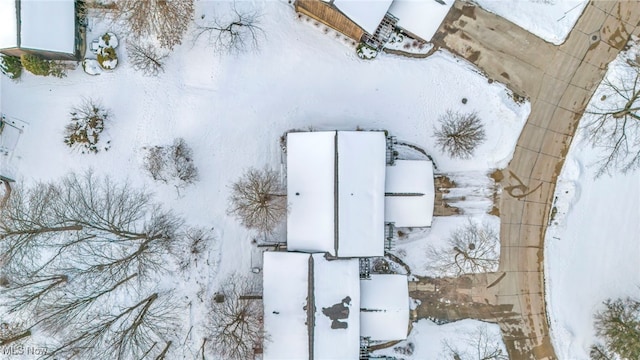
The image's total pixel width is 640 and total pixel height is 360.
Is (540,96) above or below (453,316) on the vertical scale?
above

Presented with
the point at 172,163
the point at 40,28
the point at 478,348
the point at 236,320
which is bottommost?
the point at 478,348

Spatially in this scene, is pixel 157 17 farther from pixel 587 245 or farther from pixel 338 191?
pixel 587 245

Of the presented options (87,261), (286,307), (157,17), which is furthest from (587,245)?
(87,261)

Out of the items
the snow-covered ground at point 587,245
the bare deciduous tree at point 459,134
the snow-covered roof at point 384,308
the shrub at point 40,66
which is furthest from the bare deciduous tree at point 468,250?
the shrub at point 40,66

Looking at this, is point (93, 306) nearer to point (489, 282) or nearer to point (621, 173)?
point (489, 282)

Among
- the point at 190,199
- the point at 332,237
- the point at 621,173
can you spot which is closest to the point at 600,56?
the point at 621,173

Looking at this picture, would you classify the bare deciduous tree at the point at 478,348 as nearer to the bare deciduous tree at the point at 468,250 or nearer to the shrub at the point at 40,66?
the bare deciduous tree at the point at 468,250

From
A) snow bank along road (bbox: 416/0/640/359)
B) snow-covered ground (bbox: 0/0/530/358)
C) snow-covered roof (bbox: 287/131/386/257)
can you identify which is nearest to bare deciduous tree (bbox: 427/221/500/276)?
snow bank along road (bbox: 416/0/640/359)

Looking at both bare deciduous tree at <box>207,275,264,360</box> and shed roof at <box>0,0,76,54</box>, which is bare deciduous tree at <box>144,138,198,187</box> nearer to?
bare deciduous tree at <box>207,275,264,360</box>
